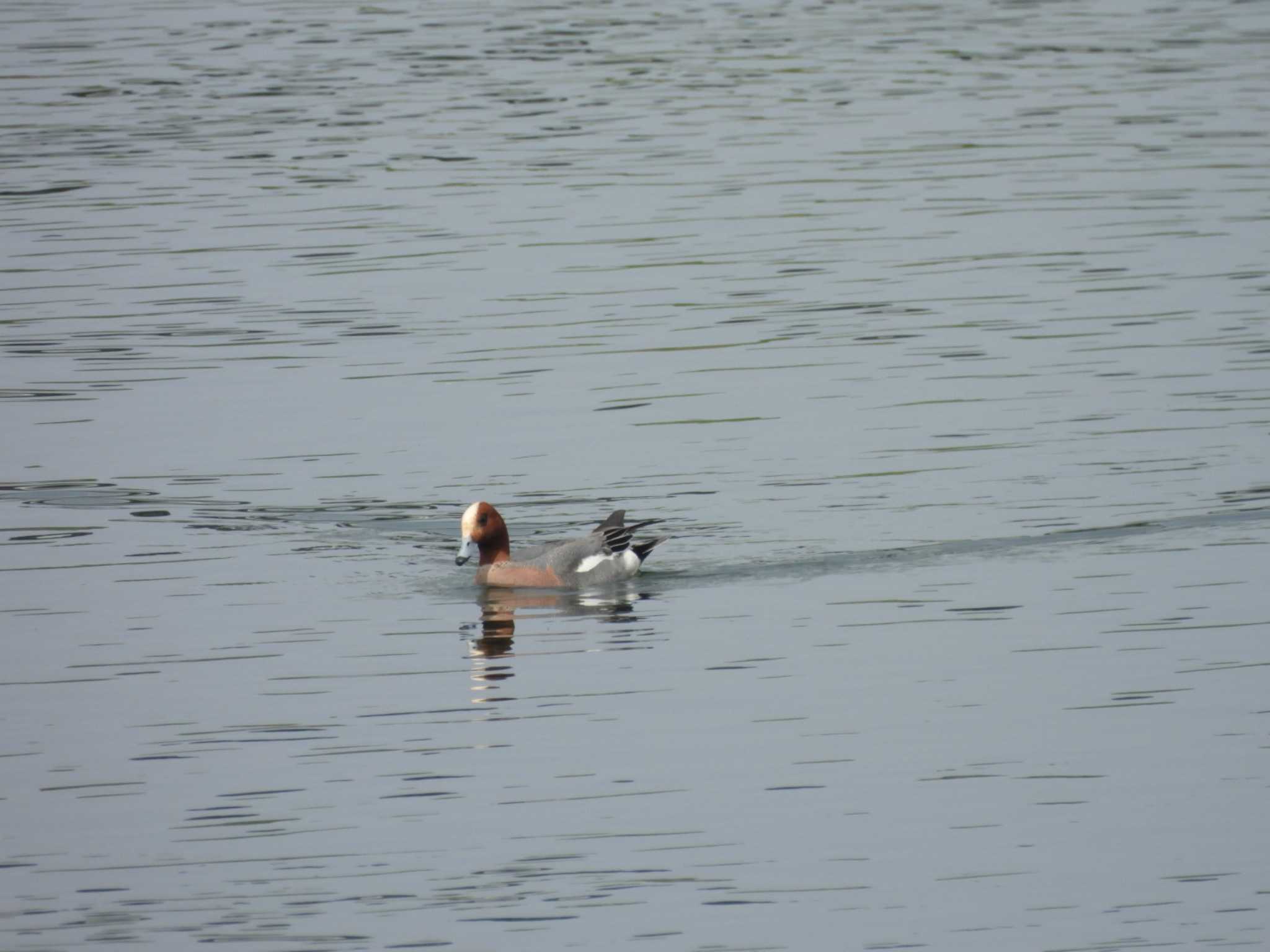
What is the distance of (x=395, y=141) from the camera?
3762 centimetres

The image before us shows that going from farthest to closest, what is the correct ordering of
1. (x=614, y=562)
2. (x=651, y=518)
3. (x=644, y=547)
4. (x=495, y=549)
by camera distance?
(x=651, y=518) < (x=495, y=549) < (x=644, y=547) < (x=614, y=562)

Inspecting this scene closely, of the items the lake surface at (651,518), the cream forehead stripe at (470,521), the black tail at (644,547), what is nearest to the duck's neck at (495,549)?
the cream forehead stripe at (470,521)

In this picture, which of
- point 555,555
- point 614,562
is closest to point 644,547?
point 614,562

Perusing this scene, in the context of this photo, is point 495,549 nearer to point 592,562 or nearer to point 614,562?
point 592,562

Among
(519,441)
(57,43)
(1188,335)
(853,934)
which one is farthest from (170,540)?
(57,43)

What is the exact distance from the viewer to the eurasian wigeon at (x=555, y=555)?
54.7 feet

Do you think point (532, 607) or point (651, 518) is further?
point (651, 518)

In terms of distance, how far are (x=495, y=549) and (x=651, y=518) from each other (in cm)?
171

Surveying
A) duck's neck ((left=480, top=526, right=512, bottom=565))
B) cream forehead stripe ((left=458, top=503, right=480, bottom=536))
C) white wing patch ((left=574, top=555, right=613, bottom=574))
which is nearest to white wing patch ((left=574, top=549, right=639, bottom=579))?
white wing patch ((left=574, top=555, right=613, bottom=574))

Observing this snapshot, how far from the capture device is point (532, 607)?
1669cm

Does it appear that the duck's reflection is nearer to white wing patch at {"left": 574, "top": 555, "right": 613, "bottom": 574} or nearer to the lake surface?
the lake surface

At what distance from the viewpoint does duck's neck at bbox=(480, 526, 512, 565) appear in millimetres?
16891

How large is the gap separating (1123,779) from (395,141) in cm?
2738

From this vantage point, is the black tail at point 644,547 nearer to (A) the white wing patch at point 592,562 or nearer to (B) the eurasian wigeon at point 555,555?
(B) the eurasian wigeon at point 555,555
